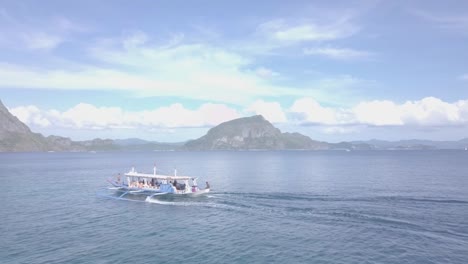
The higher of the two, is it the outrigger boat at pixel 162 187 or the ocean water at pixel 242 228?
the outrigger boat at pixel 162 187

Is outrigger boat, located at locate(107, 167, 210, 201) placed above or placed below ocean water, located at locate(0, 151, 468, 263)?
above

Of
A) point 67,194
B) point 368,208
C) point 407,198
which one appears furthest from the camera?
point 67,194

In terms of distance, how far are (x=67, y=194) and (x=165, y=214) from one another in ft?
110

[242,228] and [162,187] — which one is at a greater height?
[162,187]

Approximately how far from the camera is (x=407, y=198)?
2655 inches

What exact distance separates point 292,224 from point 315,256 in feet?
38.8

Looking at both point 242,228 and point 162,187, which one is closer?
point 242,228

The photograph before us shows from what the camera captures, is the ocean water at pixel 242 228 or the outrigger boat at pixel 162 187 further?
the outrigger boat at pixel 162 187

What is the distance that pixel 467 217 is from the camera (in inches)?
2051

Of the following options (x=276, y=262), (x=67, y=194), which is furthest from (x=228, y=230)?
(x=67, y=194)

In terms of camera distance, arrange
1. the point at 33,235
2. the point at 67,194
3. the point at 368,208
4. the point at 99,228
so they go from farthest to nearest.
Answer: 1. the point at 67,194
2. the point at 368,208
3. the point at 99,228
4. the point at 33,235

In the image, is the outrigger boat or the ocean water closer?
the ocean water

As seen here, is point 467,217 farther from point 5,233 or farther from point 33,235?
point 5,233

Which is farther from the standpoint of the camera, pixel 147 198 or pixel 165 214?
pixel 147 198
